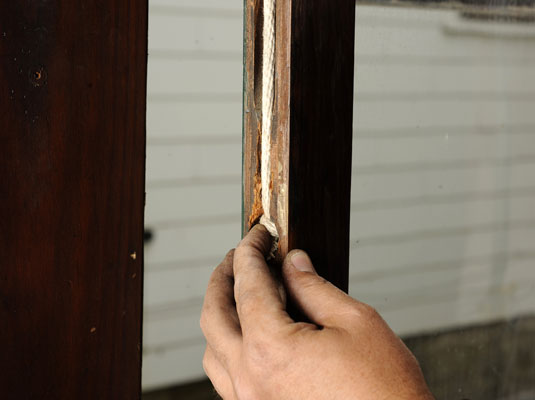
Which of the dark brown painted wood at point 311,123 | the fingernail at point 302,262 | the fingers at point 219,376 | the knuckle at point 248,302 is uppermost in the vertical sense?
the dark brown painted wood at point 311,123

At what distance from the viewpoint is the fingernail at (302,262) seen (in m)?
0.44

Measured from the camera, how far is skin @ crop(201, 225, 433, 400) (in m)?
0.39

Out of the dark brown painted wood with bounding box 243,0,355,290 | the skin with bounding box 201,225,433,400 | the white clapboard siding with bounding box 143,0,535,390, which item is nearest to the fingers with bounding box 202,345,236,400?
the skin with bounding box 201,225,433,400

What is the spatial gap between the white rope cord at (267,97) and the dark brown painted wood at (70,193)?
0.13 metres

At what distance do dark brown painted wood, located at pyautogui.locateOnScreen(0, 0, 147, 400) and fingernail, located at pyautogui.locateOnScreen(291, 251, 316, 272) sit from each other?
6.9 inches

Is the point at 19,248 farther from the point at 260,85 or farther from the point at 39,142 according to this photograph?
the point at 260,85

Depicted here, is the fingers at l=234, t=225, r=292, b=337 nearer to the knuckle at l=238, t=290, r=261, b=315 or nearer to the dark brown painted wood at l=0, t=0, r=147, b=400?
the knuckle at l=238, t=290, r=261, b=315

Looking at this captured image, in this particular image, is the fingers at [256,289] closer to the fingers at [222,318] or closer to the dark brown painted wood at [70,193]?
the fingers at [222,318]

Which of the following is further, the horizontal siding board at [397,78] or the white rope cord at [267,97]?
the horizontal siding board at [397,78]

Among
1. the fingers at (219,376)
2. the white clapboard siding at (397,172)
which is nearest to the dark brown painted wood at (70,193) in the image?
the fingers at (219,376)

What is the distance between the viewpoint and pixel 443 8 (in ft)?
5.87

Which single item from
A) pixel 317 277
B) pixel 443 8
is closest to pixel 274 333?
pixel 317 277

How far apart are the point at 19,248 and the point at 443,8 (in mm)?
1650

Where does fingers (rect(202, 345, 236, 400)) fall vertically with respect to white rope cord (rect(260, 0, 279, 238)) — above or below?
below
